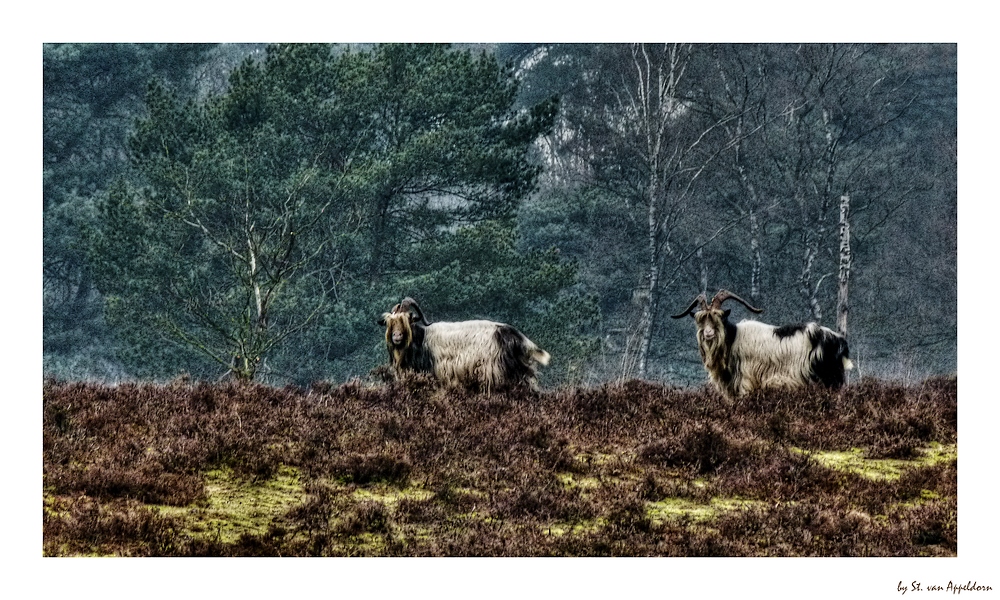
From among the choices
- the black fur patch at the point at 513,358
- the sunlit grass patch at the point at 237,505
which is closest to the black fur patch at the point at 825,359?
the black fur patch at the point at 513,358

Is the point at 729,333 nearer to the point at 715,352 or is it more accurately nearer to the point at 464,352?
the point at 715,352

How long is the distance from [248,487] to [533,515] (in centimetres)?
258

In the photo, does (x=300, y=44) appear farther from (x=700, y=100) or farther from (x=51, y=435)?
(x=51, y=435)

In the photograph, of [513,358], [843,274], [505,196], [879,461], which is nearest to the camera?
[879,461]

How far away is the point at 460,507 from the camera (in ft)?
31.9

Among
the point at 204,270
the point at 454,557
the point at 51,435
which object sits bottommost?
the point at 454,557

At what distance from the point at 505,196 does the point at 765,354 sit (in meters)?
15.4

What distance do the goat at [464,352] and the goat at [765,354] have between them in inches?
80.9

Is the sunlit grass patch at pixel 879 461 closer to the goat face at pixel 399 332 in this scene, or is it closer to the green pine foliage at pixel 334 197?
the goat face at pixel 399 332

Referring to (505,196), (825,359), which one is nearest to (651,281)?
(505,196)

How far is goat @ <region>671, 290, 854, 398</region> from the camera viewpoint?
45.2 feet

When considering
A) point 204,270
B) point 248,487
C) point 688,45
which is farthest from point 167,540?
point 688,45

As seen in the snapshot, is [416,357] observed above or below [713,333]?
below

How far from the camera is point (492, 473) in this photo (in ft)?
34.8
